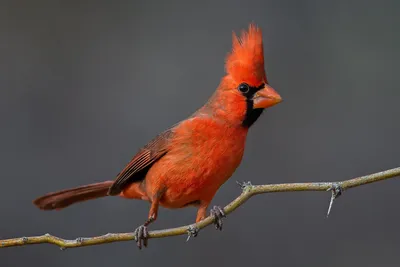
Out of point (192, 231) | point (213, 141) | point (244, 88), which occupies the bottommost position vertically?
point (192, 231)

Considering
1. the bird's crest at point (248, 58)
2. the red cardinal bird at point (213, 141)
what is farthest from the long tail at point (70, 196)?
the bird's crest at point (248, 58)

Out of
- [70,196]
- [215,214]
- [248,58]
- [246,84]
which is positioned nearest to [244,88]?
[246,84]

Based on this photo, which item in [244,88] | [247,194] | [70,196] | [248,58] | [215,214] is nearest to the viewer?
[247,194]

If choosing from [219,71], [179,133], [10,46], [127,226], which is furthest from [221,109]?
[10,46]

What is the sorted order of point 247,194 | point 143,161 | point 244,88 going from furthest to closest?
point 143,161
point 244,88
point 247,194

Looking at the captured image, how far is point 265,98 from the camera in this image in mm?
2584

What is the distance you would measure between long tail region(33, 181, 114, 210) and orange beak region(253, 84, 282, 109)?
949 mm

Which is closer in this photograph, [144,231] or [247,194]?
[247,194]

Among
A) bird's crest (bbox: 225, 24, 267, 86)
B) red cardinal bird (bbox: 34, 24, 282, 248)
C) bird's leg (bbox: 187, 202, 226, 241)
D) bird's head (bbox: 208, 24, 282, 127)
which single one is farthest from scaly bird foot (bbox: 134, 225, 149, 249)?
bird's crest (bbox: 225, 24, 267, 86)

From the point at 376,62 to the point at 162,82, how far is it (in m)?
1.39

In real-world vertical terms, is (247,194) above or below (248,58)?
below

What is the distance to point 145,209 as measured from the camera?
4.51 m

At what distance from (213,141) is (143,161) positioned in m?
0.41

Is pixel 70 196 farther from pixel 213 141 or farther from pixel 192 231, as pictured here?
pixel 192 231
